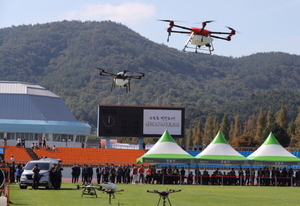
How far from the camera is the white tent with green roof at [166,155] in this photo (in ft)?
149

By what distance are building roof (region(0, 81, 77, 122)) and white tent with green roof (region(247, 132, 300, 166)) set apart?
6367 cm

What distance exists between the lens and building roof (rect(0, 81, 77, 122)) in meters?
104

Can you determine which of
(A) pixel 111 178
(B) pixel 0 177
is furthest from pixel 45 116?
(B) pixel 0 177

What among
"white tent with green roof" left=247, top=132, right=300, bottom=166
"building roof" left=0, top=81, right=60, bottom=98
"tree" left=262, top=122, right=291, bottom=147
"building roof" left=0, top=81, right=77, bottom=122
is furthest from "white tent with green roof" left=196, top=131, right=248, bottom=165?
"building roof" left=0, top=81, right=60, bottom=98

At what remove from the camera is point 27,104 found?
353 feet

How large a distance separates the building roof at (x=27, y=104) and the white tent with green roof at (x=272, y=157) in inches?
2507

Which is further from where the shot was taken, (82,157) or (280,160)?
(82,157)

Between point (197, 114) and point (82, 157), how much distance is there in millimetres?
125923

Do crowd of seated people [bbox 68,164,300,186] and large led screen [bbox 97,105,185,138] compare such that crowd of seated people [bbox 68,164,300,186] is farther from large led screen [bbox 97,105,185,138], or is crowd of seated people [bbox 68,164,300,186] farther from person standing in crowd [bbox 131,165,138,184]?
large led screen [bbox 97,105,185,138]

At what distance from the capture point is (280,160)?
46.2m

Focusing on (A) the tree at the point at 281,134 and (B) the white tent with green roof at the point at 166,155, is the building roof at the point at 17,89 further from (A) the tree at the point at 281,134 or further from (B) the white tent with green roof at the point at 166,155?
(B) the white tent with green roof at the point at 166,155

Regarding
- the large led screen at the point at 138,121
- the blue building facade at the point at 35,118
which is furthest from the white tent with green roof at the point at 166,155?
the blue building facade at the point at 35,118

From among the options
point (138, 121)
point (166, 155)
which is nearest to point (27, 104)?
point (138, 121)

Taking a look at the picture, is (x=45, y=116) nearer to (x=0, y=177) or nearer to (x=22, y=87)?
(x=22, y=87)
